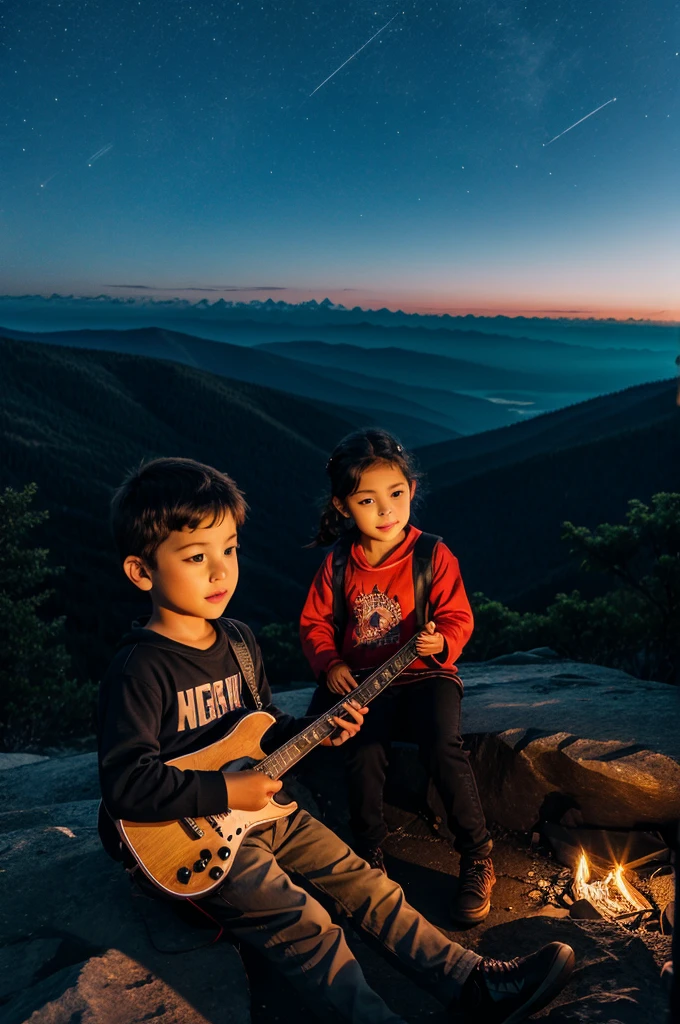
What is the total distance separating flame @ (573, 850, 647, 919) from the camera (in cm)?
319

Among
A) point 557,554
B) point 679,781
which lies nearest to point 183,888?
point 679,781

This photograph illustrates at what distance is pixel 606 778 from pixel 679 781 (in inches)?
12.4

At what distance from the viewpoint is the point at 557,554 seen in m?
Answer: 47.3

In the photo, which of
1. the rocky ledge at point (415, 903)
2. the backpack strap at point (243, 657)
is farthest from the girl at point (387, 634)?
the backpack strap at point (243, 657)

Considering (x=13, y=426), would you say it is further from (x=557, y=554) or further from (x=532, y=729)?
(x=532, y=729)

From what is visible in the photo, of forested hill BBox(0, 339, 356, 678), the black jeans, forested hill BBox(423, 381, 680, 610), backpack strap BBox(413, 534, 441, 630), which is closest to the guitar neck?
the black jeans

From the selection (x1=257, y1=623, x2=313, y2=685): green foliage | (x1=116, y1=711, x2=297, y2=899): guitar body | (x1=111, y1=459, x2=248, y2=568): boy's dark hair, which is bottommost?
(x1=257, y1=623, x2=313, y2=685): green foliage

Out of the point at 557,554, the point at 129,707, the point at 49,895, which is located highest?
the point at 129,707

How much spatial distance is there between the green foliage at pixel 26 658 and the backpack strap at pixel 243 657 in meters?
14.0

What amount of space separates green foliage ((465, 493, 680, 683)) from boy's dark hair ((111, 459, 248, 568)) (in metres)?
8.70

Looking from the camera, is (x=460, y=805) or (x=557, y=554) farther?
(x=557, y=554)

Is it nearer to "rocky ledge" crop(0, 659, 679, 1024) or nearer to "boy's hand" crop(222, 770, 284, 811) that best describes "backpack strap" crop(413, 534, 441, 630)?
"rocky ledge" crop(0, 659, 679, 1024)

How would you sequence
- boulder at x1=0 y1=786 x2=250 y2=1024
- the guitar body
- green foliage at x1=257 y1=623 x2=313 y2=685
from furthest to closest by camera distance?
green foliage at x1=257 y1=623 x2=313 y2=685 → the guitar body → boulder at x1=0 y1=786 x2=250 y2=1024

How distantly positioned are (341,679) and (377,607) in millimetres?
411
